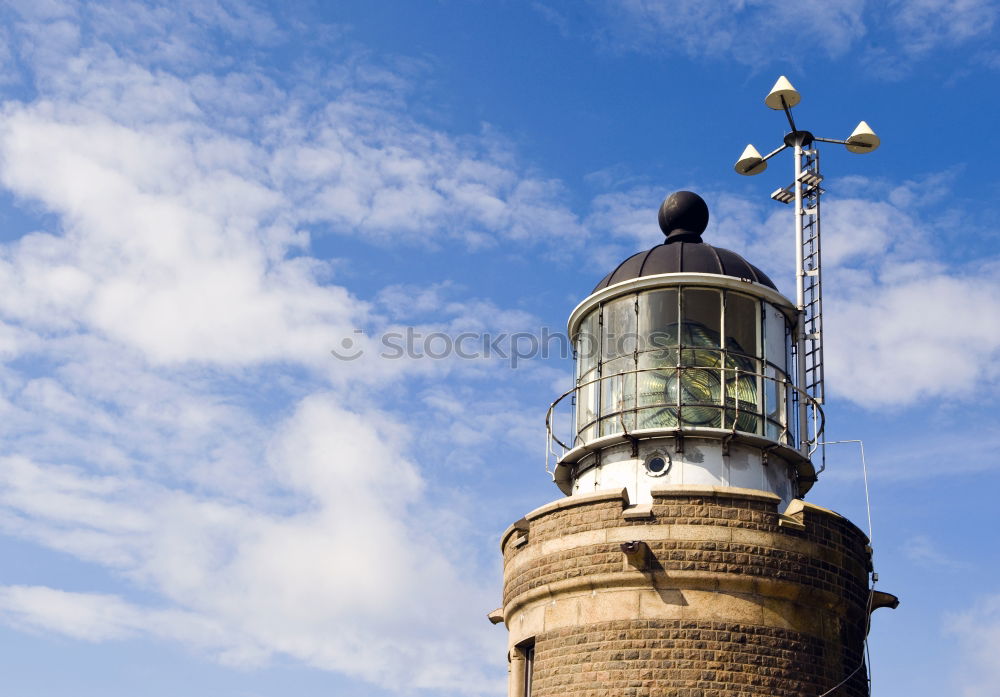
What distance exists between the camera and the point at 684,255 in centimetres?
1700

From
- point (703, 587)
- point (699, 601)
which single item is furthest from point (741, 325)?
point (699, 601)

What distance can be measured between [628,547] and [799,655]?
7.28ft

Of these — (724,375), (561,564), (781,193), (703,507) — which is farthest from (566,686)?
(781,193)

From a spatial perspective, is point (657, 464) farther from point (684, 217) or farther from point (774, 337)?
point (684, 217)

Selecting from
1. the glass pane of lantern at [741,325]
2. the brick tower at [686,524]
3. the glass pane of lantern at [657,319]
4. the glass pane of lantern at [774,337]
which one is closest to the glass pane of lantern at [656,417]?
the brick tower at [686,524]

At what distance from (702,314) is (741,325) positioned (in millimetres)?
535

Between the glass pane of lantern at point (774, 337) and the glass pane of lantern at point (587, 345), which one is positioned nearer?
the glass pane of lantern at point (774, 337)

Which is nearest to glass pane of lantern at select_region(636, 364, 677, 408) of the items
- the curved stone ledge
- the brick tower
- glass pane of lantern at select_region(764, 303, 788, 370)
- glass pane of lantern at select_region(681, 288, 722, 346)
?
the brick tower

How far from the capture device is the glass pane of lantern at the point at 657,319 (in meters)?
16.5

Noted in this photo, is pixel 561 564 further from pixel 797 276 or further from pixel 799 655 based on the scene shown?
pixel 797 276

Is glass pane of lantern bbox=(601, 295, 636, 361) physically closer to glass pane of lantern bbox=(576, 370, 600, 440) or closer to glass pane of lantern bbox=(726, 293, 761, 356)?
glass pane of lantern bbox=(576, 370, 600, 440)

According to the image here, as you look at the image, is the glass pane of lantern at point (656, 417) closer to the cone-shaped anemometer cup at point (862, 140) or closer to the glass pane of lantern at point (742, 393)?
the glass pane of lantern at point (742, 393)

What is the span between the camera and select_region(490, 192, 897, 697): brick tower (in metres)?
14.8

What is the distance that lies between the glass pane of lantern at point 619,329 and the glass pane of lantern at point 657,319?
13 centimetres
